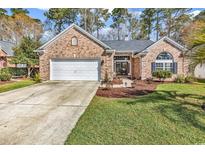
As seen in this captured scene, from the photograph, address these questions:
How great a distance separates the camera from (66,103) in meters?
9.91

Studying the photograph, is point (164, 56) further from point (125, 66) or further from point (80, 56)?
point (80, 56)

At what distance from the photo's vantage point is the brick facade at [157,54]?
2119 cm

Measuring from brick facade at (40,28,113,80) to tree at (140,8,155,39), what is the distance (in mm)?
21876

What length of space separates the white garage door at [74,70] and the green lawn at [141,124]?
37.2ft

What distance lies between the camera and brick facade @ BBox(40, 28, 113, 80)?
66.2 ft

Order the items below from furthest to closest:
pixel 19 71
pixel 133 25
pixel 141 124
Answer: pixel 133 25 → pixel 19 71 → pixel 141 124

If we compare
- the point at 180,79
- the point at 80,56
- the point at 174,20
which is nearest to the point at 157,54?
the point at 180,79

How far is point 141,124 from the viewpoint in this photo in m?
6.50

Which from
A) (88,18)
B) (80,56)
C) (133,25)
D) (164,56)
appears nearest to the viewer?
(80,56)

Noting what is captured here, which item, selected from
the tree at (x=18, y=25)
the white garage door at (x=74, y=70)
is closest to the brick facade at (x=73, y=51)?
the white garage door at (x=74, y=70)

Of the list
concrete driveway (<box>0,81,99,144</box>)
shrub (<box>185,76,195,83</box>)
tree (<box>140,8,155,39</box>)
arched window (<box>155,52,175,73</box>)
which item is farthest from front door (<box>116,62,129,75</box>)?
tree (<box>140,8,155,39</box>)

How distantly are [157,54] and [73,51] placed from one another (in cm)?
779
